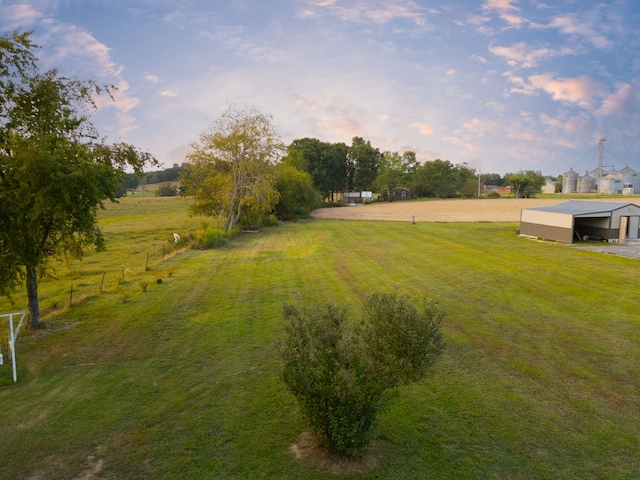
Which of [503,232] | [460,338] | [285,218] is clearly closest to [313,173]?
[285,218]

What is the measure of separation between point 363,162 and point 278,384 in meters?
94.2

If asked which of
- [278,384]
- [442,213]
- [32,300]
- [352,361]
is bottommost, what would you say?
[278,384]

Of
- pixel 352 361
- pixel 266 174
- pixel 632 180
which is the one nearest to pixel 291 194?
pixel 266 174

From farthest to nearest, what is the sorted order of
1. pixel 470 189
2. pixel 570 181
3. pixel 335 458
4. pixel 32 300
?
pixel 570 181, pixel 470 189, pixel 32 300, pixel 335 458

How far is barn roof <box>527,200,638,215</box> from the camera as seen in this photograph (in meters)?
26.6

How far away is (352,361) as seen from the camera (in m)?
5.86

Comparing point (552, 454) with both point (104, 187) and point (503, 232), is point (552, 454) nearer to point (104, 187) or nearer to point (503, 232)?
point (104, 187)

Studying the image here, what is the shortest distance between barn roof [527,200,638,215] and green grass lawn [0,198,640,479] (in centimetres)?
886

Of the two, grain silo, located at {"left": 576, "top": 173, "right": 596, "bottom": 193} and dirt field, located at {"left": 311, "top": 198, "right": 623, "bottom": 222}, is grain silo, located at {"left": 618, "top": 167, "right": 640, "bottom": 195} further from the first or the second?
dirt field, located at {"left": 311, "top": 198, "right": 623, "bottom": 222}

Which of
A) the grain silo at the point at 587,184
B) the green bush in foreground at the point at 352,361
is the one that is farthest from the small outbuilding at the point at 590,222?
the grain silo at the point at 587,184

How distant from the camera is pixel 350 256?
24312mm

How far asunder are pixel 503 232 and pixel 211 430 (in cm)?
A: 3247

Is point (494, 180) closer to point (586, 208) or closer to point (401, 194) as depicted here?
point (401, 194)

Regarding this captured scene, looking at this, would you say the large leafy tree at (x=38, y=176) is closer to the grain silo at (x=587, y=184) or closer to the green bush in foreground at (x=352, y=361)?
the green bush in foreground at (x=352, y=361)
